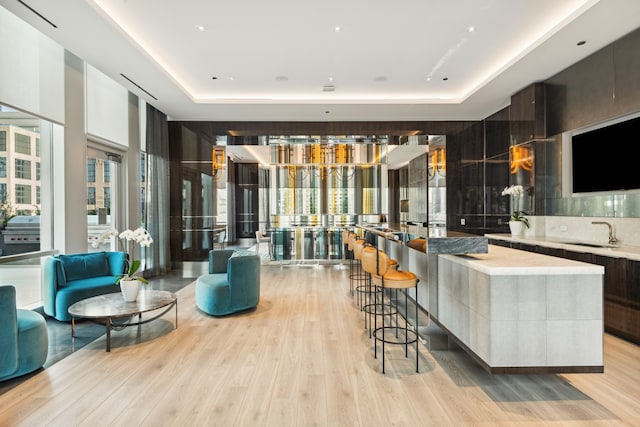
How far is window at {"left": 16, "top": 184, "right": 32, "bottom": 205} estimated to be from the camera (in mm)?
4094

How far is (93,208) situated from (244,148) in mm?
5646

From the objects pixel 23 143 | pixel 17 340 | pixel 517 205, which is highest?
pixel 23 143

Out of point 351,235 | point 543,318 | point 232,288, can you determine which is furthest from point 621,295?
point 232,288

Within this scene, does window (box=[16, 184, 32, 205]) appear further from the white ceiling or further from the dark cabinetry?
the dark cabinetry

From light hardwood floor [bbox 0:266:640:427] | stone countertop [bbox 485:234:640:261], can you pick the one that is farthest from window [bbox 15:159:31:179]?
stone countertop [bbox 485:234:640:261]

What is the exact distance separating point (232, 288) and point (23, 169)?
305cm

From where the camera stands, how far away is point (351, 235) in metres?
→ 5.34

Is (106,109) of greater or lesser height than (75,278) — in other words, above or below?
above

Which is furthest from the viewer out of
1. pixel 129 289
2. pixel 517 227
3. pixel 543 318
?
pixel 517 227

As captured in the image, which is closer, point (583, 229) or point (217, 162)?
point (583, 229)

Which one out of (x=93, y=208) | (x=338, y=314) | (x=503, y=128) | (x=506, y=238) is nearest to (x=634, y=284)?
(x=506, y=238)

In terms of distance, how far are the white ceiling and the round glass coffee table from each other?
9.76 feet

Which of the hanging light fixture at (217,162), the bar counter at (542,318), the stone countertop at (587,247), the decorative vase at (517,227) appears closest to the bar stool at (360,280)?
the bar counter at (542,318)

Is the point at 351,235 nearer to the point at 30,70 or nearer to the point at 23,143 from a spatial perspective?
the point at 23,143
